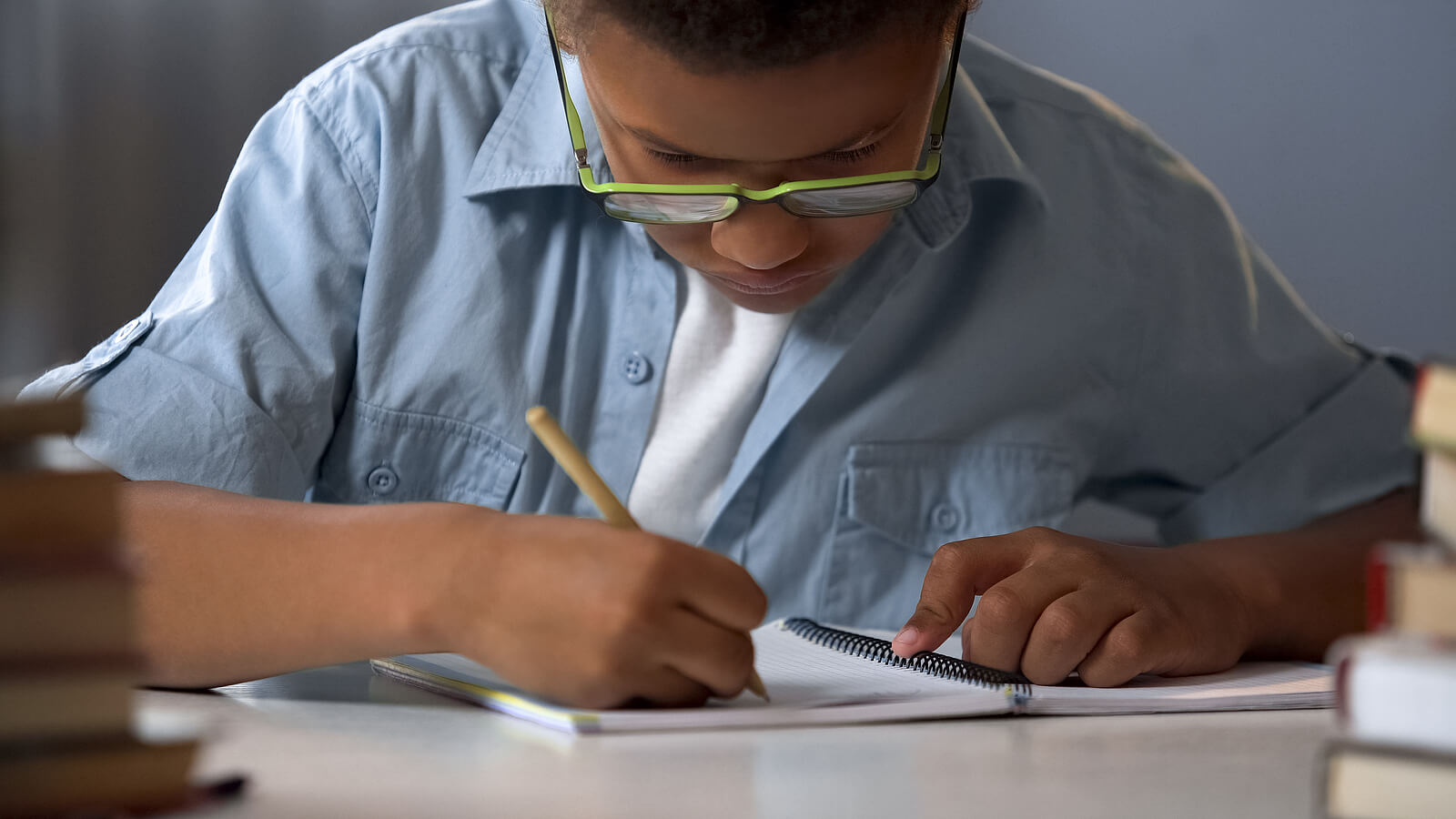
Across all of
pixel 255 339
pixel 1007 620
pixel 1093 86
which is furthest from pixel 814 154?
pixel 1093 86

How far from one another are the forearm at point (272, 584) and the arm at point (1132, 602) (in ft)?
0.79

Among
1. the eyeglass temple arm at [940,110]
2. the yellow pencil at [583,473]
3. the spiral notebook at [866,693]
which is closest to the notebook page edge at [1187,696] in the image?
the spiral notebook at [866,693]

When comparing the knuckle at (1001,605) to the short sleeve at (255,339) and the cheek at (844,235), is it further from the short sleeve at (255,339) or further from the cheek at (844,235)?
the short sleeve at (255,339)

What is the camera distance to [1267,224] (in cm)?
183

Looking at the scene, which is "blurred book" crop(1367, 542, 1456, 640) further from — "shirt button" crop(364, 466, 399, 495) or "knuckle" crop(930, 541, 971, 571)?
"shirt button" crop(364, 466, 399, 495)

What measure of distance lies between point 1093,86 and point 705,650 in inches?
65.0

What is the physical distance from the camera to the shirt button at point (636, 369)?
0.90 meters

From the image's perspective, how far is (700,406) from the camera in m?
0.92

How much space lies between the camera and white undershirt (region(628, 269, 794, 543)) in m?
0.92

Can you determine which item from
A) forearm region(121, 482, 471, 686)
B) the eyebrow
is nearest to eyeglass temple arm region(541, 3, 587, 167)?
the eyebrow

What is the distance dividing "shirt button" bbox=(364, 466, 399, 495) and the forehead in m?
0.33

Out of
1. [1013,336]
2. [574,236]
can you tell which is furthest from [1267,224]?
[574,236]

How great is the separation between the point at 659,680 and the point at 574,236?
1.63 ft

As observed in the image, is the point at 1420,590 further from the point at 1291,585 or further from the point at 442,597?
the point at 1291,585
